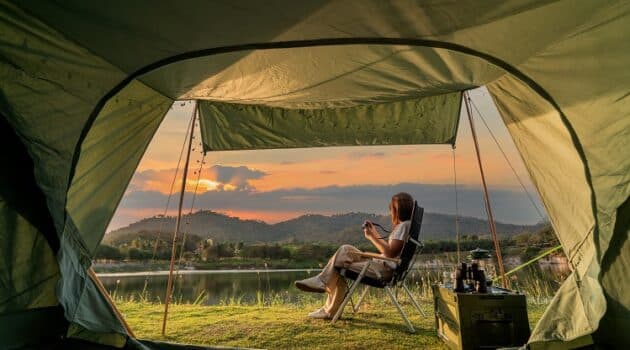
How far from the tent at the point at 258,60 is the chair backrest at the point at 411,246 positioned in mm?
Result: 927

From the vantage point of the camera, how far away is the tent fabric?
3.65 m

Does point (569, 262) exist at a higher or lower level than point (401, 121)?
lower

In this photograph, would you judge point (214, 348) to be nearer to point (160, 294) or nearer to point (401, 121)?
point (401, 121)

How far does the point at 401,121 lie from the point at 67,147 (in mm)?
2753

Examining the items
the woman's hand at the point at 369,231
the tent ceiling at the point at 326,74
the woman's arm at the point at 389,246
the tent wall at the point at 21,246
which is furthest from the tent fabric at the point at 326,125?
the tent wall at the point at 21,246

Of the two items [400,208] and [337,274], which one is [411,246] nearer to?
[400,208]

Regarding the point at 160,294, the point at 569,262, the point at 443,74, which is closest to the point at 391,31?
the point at 443,74

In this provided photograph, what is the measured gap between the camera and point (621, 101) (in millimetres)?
1907

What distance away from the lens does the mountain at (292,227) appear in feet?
13.6

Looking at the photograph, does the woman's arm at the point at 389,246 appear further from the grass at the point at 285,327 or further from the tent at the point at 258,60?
the tent at the point at 258,60

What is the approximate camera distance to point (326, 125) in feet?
12.2

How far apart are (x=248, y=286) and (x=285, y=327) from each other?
216 centimetres

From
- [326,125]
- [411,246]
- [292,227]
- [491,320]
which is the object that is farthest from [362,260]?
[292,227]

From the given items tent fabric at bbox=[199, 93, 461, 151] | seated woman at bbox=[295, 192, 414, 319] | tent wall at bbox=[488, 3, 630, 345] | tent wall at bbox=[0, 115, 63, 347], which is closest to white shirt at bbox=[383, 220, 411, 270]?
seated woman at bbox=[295, 192, 414, 319]
